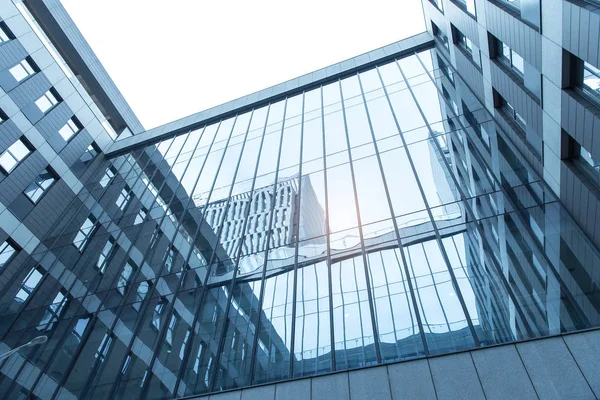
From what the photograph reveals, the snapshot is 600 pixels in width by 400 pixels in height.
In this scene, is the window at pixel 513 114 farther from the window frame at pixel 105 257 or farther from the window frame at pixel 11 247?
the window frame at pixel 11 247

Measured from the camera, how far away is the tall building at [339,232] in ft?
36.6

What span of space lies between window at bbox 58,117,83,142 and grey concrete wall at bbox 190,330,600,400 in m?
22.6

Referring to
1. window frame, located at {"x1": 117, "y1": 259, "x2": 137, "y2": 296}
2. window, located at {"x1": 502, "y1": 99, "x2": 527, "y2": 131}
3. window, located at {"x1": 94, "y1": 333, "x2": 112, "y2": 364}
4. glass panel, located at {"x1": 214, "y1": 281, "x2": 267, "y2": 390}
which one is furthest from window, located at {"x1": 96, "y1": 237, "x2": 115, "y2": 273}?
window, located at {"x1": 502, "y1": 99, "x2": 527, "y2": 131}

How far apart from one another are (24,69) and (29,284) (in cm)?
1310

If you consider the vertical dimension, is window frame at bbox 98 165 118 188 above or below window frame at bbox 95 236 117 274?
above

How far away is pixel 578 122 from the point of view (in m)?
11.1

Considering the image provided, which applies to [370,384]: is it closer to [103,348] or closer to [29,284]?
[103,348]

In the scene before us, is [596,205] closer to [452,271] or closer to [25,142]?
[452,271]

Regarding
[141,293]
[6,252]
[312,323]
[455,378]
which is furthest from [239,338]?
[6,252]

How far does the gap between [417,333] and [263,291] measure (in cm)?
548

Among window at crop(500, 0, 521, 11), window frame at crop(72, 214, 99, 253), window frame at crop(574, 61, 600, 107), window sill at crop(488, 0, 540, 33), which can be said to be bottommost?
window frame at crop(72, 214, 99, 253)

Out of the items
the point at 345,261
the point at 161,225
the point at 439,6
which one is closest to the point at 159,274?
the point at 161,225

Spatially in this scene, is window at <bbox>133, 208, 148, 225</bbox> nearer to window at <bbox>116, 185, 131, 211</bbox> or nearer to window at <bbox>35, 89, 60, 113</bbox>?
window at <bbox>116, 185, 131, 211</bbox>

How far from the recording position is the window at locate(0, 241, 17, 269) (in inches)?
831
